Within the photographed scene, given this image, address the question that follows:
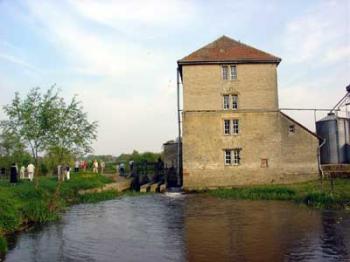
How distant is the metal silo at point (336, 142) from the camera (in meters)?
36.6

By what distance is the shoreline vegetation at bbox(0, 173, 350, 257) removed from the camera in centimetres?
1770

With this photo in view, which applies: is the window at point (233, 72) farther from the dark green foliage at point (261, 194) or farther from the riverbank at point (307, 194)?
the dark green foliage at point (261, 194)

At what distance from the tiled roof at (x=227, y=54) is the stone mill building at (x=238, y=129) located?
8 cm

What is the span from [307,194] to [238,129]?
11890 mm

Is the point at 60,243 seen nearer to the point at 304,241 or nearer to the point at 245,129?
the point at 304,241

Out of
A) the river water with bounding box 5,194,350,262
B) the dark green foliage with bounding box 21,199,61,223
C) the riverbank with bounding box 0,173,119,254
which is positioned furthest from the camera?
the dark green foliage with bounding box 21,199,61,223

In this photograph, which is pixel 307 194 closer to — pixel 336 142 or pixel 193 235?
pixel 193 235

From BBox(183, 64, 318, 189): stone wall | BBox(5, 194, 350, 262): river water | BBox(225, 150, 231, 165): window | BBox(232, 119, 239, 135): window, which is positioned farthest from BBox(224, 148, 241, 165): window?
BBox(5, 194, 350, 262): river water

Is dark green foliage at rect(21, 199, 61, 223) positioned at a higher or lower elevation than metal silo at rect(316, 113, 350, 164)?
lower

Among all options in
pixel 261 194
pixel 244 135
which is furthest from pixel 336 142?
pixel 261 194

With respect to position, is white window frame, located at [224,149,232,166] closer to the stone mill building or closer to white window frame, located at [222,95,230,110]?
the stone mill building

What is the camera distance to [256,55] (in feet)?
118

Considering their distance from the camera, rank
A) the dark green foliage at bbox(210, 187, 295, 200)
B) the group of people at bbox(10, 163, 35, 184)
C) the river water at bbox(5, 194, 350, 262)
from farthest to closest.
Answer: the group of people at bbox(10, 163, 35, 184) → the dark green foliage at bbox(210, 187, 295, 200) → the river water at bbox(5, 194, 350, 262)

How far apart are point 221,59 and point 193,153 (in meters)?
8.02
